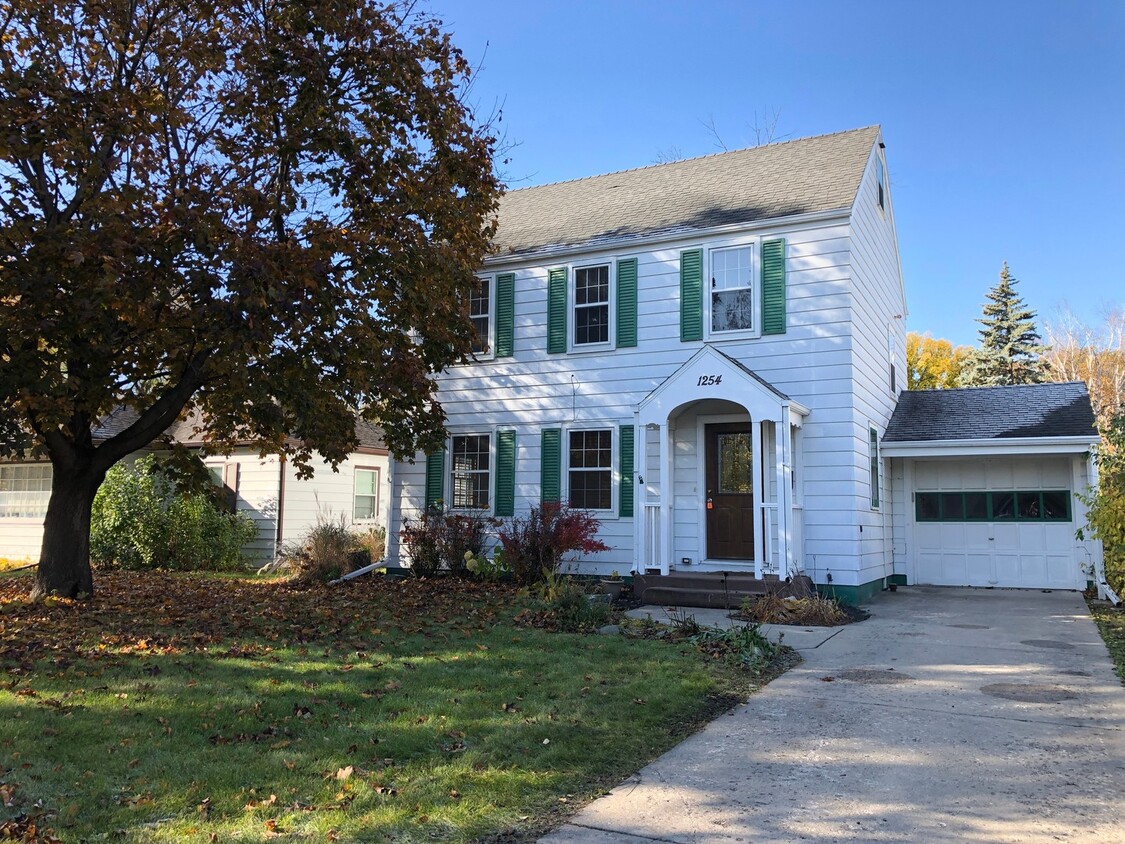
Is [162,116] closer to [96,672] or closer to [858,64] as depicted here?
[96,672]

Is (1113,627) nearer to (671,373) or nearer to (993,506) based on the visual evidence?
(993,506)

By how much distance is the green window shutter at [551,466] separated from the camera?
14.6 metres

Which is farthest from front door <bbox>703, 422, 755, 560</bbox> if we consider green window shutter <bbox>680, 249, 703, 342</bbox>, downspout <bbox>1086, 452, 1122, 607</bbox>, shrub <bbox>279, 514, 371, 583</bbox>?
shrub <bbox>279, 514, 371, 583</bbox>

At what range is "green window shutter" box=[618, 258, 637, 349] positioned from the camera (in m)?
14.3

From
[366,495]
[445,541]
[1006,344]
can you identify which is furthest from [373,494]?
[1006,344]

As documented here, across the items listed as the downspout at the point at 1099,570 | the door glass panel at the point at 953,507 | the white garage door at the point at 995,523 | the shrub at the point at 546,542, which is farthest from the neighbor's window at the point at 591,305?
the downspout at the point at 1099,570

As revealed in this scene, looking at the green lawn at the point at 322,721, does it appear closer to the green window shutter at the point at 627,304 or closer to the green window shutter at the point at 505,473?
the green window shutter at the point at 505,473

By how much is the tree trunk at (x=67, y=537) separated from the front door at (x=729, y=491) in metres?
8.85

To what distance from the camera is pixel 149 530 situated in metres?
17.7

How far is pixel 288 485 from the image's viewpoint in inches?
754

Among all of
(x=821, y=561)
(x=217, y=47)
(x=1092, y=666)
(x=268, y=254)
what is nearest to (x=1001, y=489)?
(x=821, y=561)

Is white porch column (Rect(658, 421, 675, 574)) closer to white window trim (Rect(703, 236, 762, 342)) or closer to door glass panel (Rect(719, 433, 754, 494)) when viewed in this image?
door glass panel (Rect(719, 433, 754, 494))

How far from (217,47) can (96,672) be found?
7049 mm

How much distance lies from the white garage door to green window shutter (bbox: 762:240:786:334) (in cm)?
459
